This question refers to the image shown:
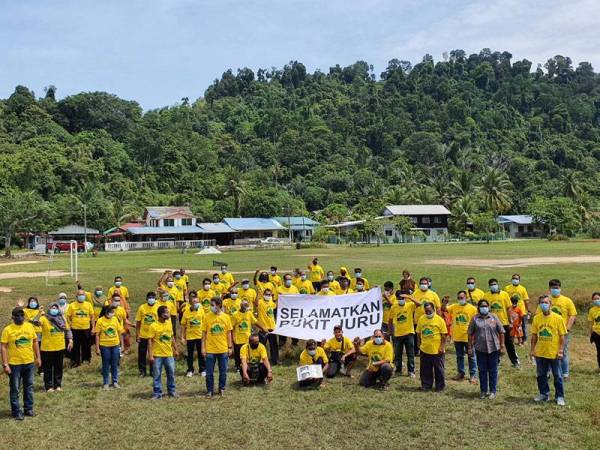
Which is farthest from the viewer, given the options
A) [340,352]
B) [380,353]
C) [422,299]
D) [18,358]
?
[340,352]

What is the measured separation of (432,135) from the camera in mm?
164375

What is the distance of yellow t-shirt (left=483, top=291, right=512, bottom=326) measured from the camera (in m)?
13.6

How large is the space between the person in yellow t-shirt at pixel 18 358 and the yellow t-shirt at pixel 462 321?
843cm

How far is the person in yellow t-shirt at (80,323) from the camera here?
13.8m

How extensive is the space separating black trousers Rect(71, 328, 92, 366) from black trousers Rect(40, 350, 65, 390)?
1.52 metres

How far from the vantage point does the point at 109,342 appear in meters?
12.1

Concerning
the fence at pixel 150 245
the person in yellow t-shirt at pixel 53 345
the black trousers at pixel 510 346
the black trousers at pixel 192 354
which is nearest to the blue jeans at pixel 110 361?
the person in yellow t-shirt at pixel 53 345

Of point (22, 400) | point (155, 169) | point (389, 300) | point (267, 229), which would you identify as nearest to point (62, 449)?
point (22, 400)

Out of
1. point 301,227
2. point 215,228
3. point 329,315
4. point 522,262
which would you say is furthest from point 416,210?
point 329,315

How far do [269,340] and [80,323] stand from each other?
179 inches

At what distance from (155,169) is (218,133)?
144ft

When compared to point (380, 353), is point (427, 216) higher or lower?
higher

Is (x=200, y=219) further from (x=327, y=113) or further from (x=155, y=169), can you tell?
(x=327, y=113)

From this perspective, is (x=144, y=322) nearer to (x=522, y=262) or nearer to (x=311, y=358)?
(x=311, y=358)
